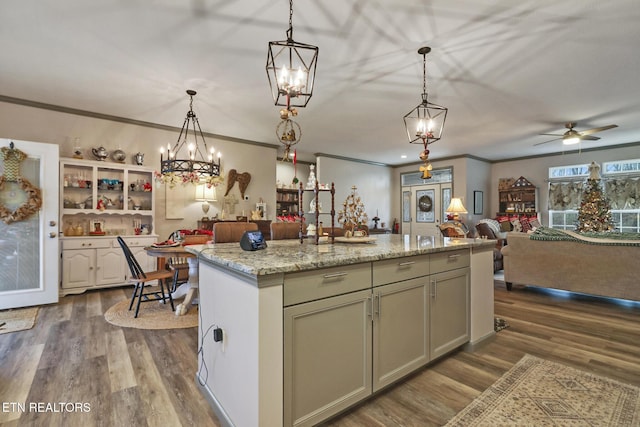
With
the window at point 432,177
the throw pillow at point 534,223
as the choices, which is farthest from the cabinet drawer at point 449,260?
the throw pillow at point 534,223

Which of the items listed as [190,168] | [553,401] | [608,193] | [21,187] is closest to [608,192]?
[608,193]

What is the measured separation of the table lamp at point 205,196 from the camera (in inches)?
222

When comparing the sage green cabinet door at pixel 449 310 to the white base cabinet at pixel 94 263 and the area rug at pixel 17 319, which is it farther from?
the white base cabinet at pixel 94 263

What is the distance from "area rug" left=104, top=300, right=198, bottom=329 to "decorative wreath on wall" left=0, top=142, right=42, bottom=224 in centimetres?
162

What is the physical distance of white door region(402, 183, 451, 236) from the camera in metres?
8.73

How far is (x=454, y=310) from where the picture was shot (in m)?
2.42

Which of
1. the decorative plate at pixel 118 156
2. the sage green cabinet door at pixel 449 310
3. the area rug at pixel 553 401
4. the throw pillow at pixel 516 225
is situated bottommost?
the area rug at pixel 553 401

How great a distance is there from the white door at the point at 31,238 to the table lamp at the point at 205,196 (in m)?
2.10

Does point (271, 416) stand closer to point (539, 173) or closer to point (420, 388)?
point (420, 388)

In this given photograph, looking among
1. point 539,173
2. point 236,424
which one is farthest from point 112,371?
point 539,173

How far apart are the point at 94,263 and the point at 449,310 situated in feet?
15.8

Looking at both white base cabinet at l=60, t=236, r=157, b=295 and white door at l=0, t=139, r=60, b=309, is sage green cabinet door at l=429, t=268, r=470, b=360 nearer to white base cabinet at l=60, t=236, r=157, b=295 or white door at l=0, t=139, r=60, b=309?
white base cabinet at l=60, t=236, r=157, b=295

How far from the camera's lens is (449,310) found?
2373 millimetres

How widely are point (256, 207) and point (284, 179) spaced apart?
7.09ft
